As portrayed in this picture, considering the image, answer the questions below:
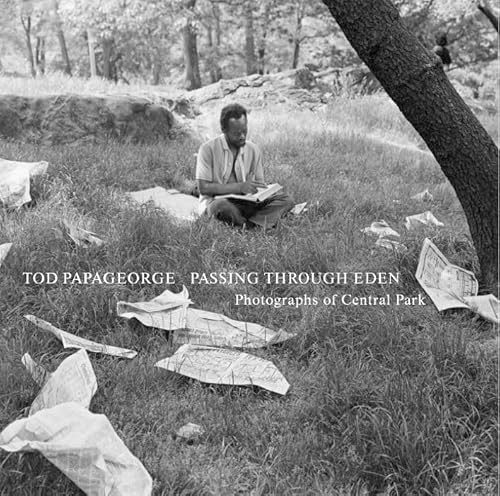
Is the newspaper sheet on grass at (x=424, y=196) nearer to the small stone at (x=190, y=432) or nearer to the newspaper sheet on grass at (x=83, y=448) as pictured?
the small stone at (x=190, y=432)

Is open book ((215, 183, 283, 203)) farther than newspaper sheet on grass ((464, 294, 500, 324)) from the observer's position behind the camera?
Yes

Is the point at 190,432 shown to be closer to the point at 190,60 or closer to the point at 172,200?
the point at 172,200

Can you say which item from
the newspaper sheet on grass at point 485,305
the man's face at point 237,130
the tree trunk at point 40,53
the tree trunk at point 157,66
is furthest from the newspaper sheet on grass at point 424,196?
the tree trunk at point 40,53

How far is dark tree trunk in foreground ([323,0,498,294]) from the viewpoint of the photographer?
345 cm

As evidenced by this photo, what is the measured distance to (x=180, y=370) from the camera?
9.98ft


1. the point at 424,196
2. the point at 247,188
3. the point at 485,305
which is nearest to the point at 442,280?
the point at 485,305

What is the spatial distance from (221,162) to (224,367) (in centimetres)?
291

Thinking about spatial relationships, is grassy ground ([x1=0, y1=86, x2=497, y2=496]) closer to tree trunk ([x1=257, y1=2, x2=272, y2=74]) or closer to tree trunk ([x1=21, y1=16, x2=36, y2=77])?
tree trunk ([x1=257, y1=2, x2=272, y2=74])

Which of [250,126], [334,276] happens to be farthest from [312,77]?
[334,276]

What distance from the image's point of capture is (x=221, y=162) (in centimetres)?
568

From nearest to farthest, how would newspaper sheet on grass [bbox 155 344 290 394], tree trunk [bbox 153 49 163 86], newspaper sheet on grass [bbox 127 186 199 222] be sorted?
newspaper sheet on grass [bbox 155 344 290 394], newspaper sheet on grass [bbox 127 186 199 222], tree trunk [bbox 153 49 163 86]

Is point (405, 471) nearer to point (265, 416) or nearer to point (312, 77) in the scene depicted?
point (265, 416)

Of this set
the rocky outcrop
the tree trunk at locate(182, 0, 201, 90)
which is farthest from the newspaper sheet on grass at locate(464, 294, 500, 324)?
the tree trunk at locate(182, 0, 201, 90)

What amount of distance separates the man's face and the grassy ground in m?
0.86
